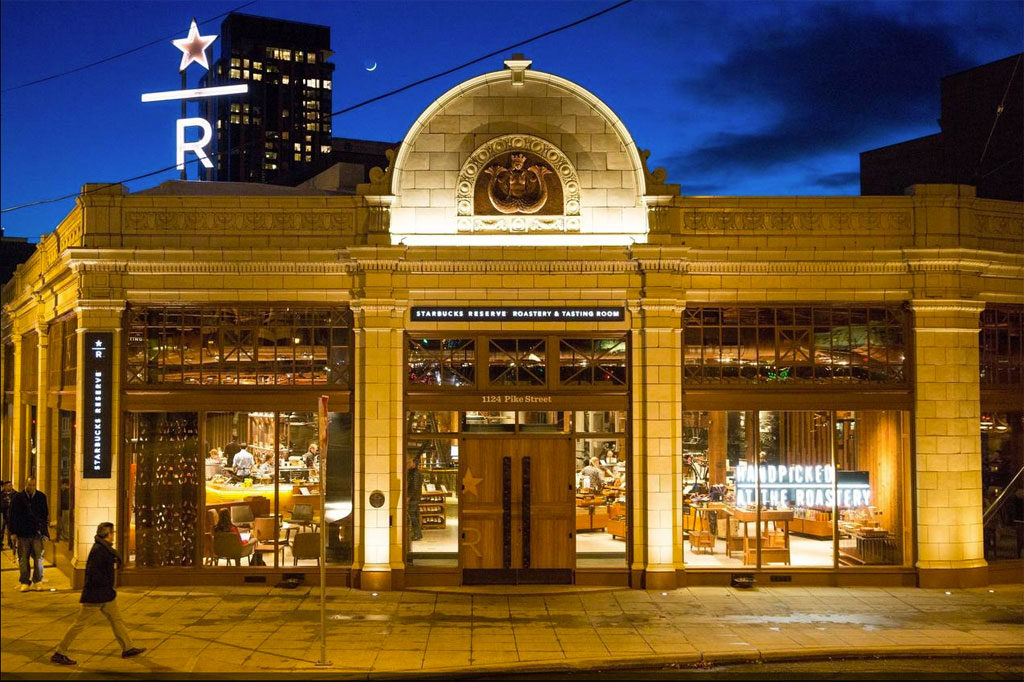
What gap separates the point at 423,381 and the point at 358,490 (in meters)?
2.16

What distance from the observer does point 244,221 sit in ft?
53.2

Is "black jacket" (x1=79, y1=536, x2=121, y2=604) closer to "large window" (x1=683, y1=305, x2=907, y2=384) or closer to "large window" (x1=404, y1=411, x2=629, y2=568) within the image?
"large window" (x1=404, y1=411, x2=629, y2=568)

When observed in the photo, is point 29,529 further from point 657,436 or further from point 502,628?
point 657,436

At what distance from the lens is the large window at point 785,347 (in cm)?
1625

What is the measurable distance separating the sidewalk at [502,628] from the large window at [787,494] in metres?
0.70

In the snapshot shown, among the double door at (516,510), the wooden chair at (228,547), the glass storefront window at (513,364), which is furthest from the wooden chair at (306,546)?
the glass storefront window at (513,364)

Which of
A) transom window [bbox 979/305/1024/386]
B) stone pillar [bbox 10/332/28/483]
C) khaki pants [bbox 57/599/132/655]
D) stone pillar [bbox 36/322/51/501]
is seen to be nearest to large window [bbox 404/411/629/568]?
khaki pants [bbox 57/599/132/655]

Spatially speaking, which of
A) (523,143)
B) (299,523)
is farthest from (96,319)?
(523,143)

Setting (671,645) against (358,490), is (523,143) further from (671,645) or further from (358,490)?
(671,645)

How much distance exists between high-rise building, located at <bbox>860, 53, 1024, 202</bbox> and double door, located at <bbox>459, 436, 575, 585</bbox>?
17.9m

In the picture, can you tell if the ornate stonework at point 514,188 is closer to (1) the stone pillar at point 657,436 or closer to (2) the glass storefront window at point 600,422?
(1) the stone pillar at point 657,436

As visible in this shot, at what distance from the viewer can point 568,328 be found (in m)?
16.1

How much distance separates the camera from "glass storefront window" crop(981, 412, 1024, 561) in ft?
54.6

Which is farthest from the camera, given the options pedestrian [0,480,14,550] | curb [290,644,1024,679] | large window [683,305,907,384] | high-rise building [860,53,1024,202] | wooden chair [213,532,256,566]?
high-rise building [860,53,1024,202]
